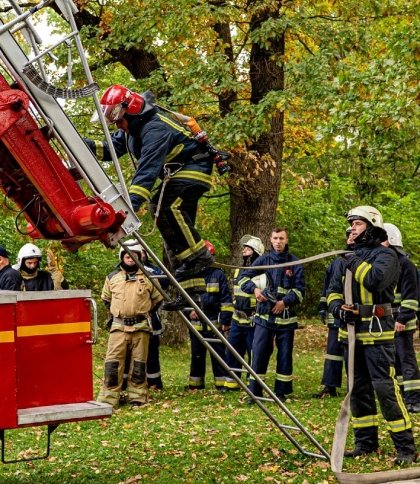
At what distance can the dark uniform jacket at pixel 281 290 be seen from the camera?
11.9m

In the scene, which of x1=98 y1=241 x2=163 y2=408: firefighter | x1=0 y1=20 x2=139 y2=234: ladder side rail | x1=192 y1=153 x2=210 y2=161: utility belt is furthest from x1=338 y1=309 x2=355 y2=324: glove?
x1=98 y1=241 x2=163 y2=408: firefighter

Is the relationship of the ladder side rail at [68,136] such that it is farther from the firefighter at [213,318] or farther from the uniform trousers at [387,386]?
the firefighter at [213,318]

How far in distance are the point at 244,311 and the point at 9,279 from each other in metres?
3.42

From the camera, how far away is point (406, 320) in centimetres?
1079

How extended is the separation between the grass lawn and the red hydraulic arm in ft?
8.14

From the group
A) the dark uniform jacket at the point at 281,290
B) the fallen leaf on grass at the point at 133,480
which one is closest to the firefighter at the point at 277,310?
the dark uniform jacket at the point at 281,290

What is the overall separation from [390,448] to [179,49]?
31.5ft

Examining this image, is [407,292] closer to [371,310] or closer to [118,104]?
[371,310]

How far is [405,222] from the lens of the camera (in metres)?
22.8

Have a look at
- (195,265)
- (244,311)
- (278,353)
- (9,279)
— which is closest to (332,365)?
(278,353)

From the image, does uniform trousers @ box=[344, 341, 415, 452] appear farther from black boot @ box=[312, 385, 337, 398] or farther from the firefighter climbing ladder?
black boot @ box=[312, 385, 337, 398]

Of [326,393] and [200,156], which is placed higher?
[200,156]

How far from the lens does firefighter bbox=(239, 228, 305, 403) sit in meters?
11.9

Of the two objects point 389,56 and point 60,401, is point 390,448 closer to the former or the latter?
point 60,401
